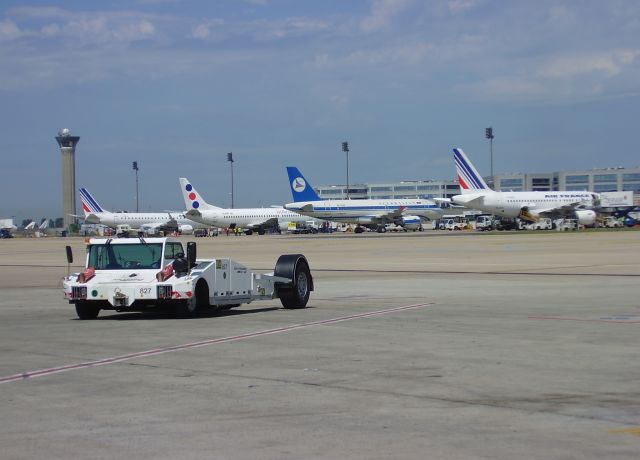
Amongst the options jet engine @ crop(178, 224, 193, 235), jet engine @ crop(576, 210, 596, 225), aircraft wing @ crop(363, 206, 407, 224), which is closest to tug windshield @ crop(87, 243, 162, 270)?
jet engine @ crop(576, 210, 596, 225)

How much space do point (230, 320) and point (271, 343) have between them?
4.25m

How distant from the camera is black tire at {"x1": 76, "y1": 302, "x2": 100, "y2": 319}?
64.4 feet

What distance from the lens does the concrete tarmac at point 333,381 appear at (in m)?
8.02

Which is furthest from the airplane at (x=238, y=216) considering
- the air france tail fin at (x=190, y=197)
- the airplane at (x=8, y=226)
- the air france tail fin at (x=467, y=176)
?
the airplane at (x=8, y=226)

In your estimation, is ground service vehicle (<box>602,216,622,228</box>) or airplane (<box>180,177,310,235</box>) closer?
ground service vehicle (<box>602,216,622,228</box>)

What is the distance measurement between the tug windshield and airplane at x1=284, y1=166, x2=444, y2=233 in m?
90.9

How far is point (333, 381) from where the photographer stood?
1115 centimetres

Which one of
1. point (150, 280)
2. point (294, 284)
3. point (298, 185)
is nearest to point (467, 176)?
point (298, 185)

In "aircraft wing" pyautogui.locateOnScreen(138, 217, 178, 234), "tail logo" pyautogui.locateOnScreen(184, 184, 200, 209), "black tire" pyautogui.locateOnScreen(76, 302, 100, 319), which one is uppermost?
"tail logo" pyautogui.locateOnScreen(184, 184, 200, 209)

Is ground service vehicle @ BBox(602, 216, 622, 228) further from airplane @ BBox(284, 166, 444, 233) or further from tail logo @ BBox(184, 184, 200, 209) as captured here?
tail logo @ BBox(184, 184, 200, 209)

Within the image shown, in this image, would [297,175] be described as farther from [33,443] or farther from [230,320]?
[33,443]

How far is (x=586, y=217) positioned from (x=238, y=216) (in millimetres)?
48973

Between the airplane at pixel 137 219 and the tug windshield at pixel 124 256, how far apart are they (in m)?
121

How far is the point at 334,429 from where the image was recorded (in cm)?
853
